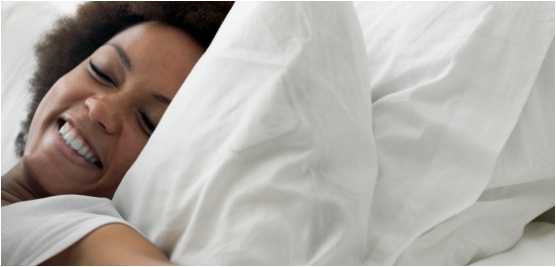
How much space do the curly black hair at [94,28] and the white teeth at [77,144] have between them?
9.5 inches

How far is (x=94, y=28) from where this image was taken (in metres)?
1.30

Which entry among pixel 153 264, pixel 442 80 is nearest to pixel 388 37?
pixel 442 80

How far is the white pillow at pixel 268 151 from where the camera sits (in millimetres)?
730

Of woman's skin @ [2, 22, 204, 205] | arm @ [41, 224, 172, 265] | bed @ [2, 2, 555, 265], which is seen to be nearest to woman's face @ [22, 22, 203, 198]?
woman's skin @ [2, 22, 204, 205]

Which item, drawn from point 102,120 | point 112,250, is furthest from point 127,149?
point 112,250

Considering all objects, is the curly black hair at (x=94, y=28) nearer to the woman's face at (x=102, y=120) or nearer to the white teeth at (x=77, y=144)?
the woman's face at (x=102, y=120)

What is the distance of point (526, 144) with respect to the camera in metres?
0.91

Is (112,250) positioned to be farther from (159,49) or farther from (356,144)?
(159,49)

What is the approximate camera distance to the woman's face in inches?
39.0

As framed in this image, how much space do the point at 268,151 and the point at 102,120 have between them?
309 millimetres

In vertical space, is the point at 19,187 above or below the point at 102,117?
below

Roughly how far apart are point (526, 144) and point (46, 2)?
3.50 ft

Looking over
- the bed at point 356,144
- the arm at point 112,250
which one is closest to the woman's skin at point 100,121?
the bed at point 356,144

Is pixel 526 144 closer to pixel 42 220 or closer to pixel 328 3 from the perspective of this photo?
pixel 328 3
